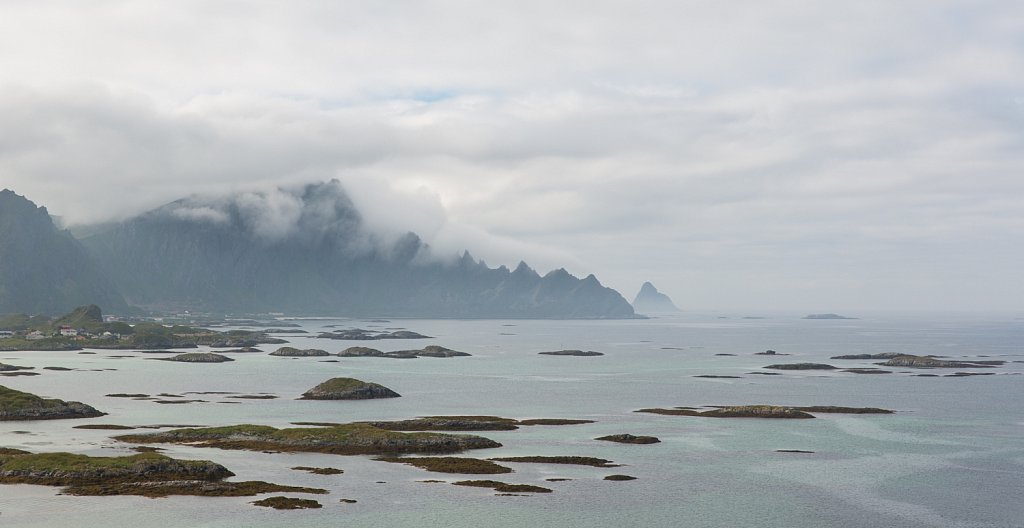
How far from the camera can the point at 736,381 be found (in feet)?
588

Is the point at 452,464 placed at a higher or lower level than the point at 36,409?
lower

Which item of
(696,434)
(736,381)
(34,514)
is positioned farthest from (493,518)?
(736,381)

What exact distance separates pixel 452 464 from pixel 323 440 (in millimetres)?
18875

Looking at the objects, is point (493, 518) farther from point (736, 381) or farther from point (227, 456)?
point (736, 381)

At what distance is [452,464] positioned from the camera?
3258 inches

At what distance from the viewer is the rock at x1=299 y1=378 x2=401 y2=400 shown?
141m

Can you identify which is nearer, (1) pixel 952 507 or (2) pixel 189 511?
(2) pixel 189 511

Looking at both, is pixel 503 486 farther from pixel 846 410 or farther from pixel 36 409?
pixel 846 410

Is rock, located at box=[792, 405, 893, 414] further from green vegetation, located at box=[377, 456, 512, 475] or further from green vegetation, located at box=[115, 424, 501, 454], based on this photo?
green vegetation, located at box=[377, 456, 512, 475]

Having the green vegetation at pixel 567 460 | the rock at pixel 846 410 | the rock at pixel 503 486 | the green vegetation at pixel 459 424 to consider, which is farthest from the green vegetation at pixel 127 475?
the rock at pixel 846 410

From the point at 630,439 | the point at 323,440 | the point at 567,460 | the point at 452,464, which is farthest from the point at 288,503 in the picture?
the point at 630,439

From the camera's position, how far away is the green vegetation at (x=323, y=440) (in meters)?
92.6

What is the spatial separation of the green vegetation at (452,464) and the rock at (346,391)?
→ 179 feet

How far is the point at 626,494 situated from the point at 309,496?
25.0m
